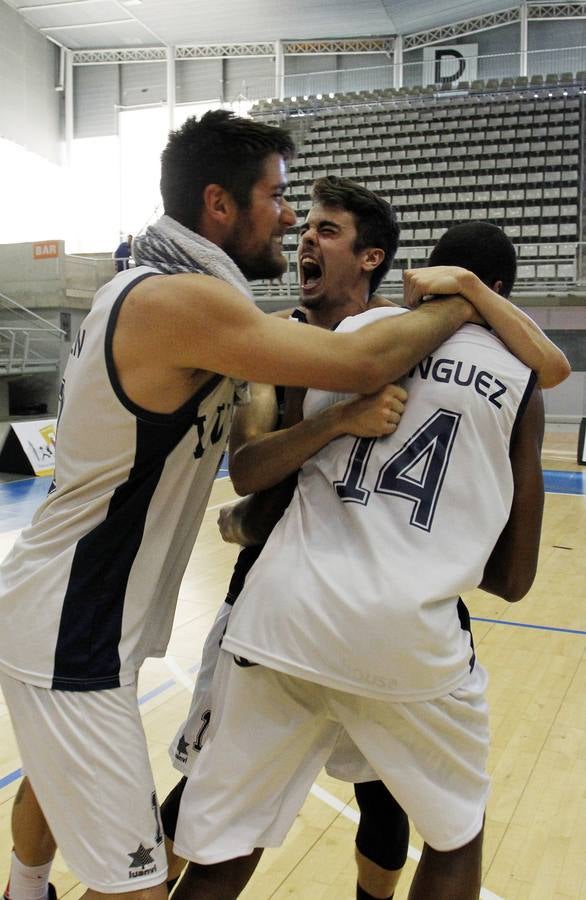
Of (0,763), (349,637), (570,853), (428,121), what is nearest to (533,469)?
(349,637)

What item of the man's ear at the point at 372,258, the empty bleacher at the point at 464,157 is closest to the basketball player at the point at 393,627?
the man's ear at the point at 372,258

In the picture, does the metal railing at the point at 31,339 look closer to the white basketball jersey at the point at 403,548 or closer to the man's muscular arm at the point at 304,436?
the man's muscular arm at the point at 304,436

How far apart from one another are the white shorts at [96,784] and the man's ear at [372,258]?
131 centimetres

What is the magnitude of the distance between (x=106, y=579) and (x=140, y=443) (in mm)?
265

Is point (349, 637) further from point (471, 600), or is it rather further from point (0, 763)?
point (471, 600)

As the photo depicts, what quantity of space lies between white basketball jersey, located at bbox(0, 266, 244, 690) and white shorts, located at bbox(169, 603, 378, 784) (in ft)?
0.83

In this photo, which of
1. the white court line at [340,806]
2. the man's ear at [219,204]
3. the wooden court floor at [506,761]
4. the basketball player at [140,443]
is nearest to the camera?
the basketball player at [140,443]

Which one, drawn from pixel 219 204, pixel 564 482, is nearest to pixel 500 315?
pixel 219 204

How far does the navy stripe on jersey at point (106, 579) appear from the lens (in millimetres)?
1567

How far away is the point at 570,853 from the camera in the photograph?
103 inches

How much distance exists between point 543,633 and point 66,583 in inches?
153

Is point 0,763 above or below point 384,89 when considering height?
below

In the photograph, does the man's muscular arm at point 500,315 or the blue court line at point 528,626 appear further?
the blue court line at point 528,626

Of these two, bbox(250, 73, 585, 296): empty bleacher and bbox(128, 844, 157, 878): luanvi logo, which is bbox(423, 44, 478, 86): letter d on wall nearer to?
bbox(250, 73, 585, 296): empty bleacher
